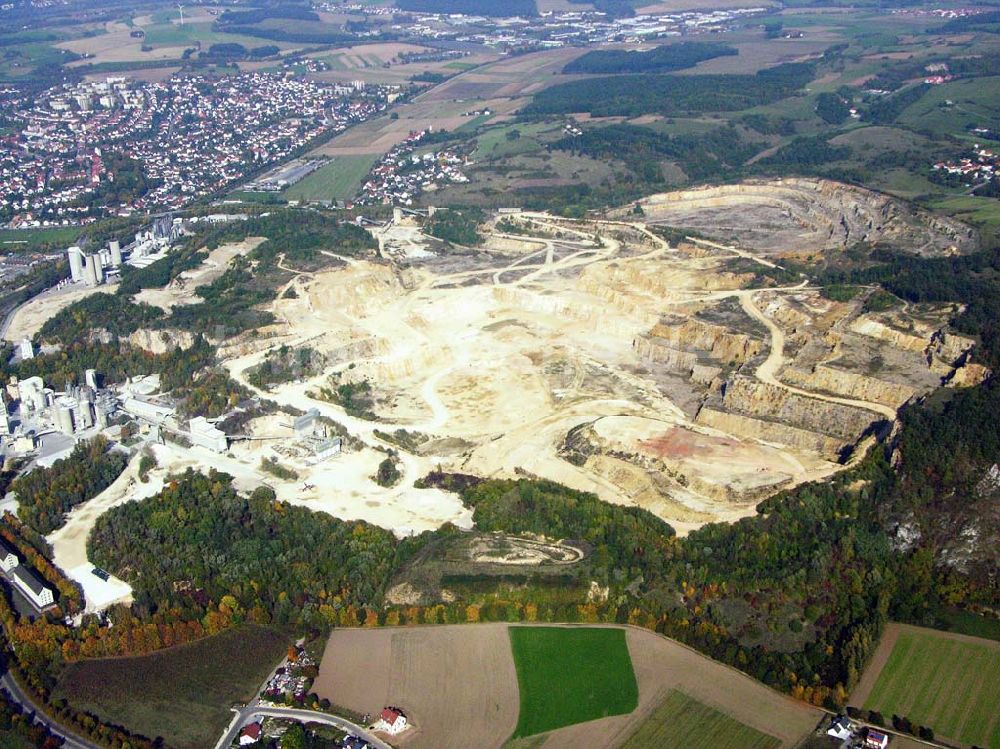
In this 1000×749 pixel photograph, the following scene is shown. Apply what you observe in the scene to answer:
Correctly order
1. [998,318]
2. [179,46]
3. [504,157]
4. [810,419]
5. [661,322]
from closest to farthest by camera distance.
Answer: [810,419] → [998,318] → [661,322] → [504,157] → [179,46]

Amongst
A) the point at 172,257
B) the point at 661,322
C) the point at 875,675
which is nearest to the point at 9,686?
the point at 875,675

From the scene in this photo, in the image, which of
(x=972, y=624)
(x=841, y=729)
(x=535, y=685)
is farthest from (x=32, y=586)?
(x=972, y=624)

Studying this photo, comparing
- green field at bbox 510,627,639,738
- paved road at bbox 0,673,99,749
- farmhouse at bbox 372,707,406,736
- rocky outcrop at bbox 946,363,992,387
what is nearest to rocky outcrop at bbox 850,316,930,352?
rocky outcrop at bbox 946,363,992,387

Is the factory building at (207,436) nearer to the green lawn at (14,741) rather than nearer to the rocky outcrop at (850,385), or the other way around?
the green lawn at (14,741)

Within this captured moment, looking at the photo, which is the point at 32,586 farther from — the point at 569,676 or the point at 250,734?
the point at 569,676

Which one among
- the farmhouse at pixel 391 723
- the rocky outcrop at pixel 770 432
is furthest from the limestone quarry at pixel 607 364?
the farmhouse at pixel 391 723

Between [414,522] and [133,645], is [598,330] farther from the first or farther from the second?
[133,645]
